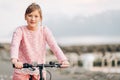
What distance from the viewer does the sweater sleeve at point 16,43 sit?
814 cm

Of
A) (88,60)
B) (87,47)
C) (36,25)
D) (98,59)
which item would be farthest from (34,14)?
(87,47)

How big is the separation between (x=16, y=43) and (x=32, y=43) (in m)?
0.24

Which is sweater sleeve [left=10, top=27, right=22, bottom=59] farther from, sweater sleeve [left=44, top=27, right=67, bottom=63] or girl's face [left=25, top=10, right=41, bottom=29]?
sweater sleeve [left=44, top=27, right=67, bottom=63]

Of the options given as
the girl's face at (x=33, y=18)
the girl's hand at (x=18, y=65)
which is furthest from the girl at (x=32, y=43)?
the girl's hand at (x=18, y=65)

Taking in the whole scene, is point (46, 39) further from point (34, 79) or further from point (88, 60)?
point (88, 60)

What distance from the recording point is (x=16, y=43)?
825 cm

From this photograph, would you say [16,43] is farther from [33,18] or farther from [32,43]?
[33,18]

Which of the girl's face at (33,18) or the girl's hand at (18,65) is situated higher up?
the girl's face at (33,18)

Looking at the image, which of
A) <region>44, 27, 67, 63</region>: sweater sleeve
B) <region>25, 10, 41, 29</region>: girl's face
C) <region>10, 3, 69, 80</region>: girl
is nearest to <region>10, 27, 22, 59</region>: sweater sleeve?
<region>10, 3, 69, 80</region>: girl

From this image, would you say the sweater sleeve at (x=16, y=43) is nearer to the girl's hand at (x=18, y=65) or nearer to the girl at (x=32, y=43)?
the girl at (x=32, y=43)

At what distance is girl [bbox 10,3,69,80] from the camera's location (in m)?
8.32

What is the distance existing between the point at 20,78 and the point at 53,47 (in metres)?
0.56

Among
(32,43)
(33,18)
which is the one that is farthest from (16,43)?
(33,18)

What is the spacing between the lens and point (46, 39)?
8.45m
